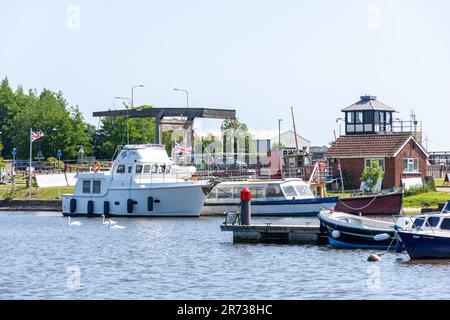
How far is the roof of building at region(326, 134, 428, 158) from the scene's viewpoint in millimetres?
91562

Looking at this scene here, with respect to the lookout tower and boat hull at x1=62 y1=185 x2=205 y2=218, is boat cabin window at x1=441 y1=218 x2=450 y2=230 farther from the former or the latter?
the lookout tower

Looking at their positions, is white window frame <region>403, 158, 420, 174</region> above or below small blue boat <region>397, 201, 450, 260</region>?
above

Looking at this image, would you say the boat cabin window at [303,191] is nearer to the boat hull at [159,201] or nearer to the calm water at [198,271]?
the boat hull at [159,201]

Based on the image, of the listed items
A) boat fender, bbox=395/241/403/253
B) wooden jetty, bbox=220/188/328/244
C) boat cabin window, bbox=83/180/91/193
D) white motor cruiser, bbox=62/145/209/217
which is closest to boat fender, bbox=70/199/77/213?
white motor cruiser, bbox=62/145/209/217

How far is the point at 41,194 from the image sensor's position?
105m

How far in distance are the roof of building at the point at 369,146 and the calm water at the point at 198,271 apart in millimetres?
32159

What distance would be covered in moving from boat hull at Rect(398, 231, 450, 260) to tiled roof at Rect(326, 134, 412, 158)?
46032 mm

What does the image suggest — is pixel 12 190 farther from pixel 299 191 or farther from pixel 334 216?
pixel 334 216

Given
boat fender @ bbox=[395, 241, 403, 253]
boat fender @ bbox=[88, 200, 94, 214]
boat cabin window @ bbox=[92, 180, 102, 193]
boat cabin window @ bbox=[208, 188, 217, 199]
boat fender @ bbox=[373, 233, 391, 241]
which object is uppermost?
boat cabin window @ bbox=[92, 180, 102, 193]

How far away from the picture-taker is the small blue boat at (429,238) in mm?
44875

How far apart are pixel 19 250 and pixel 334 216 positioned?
1585cm

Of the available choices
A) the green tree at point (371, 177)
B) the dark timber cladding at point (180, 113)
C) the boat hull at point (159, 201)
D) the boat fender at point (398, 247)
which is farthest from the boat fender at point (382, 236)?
the dark timber cladding at point (180, 113)
